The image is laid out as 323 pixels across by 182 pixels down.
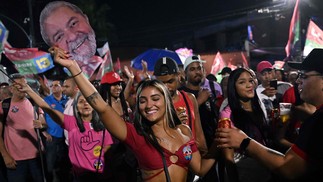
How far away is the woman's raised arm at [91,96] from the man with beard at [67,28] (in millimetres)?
117

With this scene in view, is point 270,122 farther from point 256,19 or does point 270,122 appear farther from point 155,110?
point 256,19

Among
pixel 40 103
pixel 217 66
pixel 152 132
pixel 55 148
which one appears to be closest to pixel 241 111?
pixel 152 132

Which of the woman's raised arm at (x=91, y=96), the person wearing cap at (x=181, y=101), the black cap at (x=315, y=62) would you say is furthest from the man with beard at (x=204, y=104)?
the woman's raised arm at (x=91, y=96)

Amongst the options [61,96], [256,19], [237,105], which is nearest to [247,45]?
[256,19]

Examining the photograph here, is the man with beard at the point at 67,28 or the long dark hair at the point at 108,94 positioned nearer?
the man with beard at the point at 67,28

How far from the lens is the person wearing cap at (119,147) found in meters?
4.54

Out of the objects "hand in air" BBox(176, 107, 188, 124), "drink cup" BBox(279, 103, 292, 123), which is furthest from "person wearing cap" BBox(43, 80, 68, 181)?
"drink cup" BBox(279, 103, 292, 123)

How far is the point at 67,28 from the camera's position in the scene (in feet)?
9.32

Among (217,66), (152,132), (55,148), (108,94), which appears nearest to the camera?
(152,132)

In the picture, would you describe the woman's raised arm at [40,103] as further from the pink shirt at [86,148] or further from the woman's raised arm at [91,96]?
the woman's raised arm at [91,96]

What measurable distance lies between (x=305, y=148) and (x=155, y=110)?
1265 mm

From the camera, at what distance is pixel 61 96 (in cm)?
742

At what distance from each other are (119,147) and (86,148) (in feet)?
1.70

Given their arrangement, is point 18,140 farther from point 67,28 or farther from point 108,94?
point 67,28
